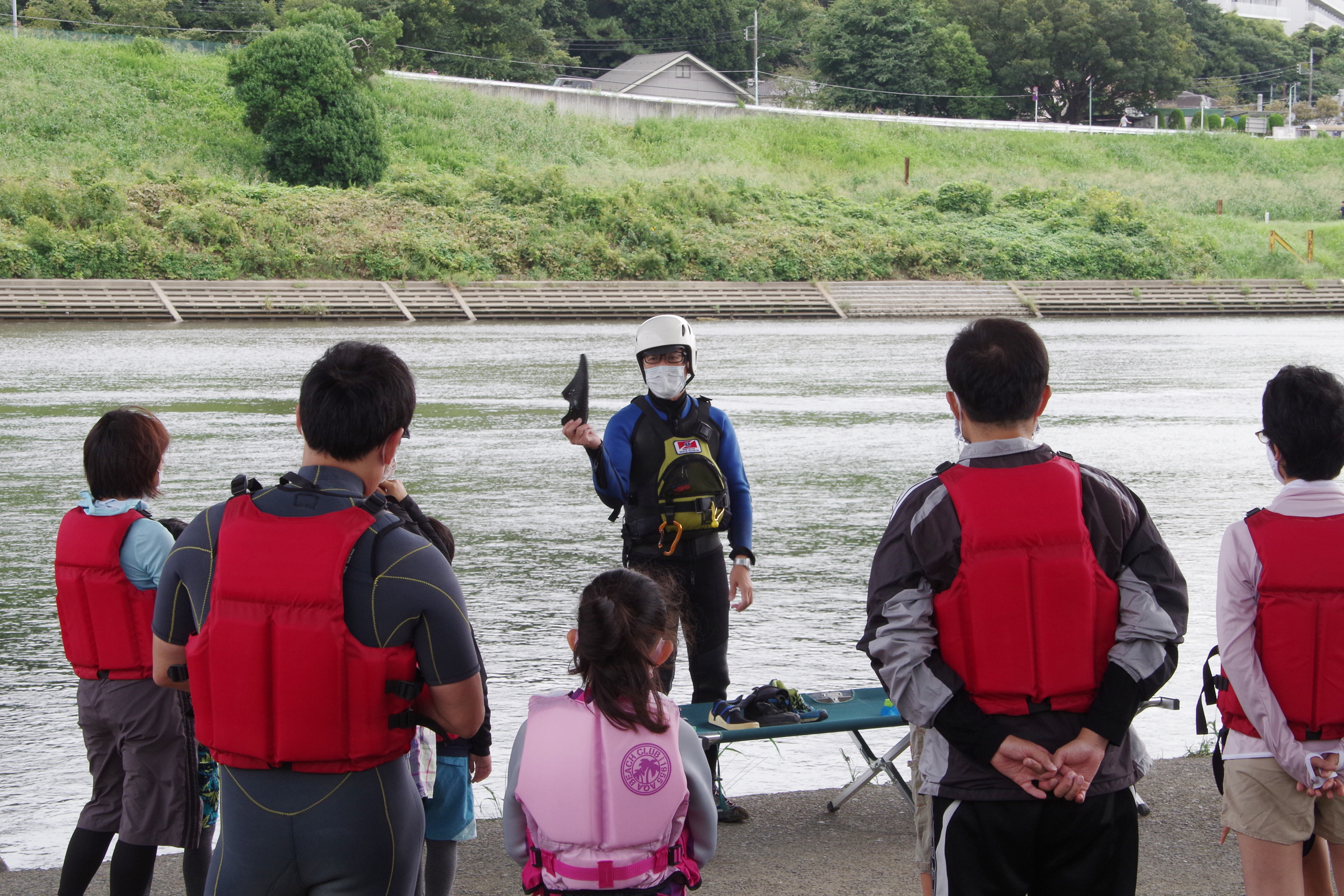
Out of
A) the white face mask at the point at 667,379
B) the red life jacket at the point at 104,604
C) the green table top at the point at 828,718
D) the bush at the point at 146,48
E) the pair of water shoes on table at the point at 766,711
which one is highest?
the bush at the point at 146,48

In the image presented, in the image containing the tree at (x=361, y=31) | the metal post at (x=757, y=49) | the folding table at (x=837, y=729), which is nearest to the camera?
the folding table at (x=837, y=729)

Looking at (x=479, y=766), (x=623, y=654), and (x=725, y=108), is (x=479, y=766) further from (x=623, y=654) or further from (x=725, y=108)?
(x=725, y=108)

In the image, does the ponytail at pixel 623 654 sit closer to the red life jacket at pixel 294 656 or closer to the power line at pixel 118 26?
the red life jacket at pixel 294 656

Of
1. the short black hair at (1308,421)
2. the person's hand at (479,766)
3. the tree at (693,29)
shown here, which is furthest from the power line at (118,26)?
the short black hair at (1308,421)

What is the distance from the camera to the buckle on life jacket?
4656mm

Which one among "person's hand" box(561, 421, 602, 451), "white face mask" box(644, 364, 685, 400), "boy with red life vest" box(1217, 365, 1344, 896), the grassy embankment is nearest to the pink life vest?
"boy with red life vest" box(1217, 365, 1344, 896)

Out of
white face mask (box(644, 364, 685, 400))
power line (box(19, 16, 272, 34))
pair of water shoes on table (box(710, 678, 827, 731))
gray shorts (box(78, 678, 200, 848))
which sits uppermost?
power line (box(19, 16, 272, 34))

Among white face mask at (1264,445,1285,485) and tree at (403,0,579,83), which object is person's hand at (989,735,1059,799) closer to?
white face mask at (1264,445,1285,485)

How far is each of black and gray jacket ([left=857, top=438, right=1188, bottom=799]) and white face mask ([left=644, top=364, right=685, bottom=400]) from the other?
2.25m

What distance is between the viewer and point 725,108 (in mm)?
68312

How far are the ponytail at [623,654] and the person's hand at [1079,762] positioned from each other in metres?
0.83

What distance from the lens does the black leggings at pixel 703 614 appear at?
15.5 ft

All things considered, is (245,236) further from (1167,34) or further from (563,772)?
(1167,34)

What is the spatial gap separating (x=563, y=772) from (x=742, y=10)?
10154cm
